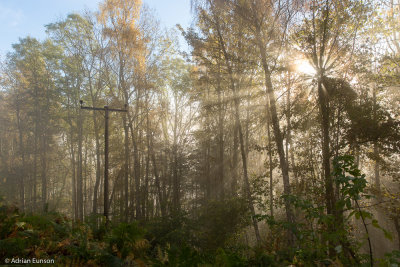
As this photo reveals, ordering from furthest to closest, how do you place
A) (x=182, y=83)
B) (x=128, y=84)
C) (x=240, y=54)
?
(x=182, y=83), (x=128, y=84), (x=240, y=54)

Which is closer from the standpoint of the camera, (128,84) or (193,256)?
(193,256)

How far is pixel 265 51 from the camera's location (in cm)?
1034

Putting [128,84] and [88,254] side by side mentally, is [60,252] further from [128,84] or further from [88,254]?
[128,84]

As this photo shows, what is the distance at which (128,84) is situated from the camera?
52.3ft

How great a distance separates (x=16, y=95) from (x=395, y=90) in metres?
26.7

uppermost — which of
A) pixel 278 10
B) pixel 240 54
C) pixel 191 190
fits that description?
pixel 278 10

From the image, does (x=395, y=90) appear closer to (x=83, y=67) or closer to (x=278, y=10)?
(x=278, y=10)

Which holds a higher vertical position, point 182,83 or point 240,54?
point 182,83

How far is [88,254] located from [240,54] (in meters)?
9.79

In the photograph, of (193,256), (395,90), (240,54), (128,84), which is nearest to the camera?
(193,256)

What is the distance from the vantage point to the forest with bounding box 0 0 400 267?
4238mm

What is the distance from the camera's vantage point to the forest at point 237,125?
4.24 metres

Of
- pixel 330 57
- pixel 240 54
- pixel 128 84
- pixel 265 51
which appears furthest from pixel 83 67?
pixel 330 57

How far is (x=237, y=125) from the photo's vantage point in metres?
13.3
